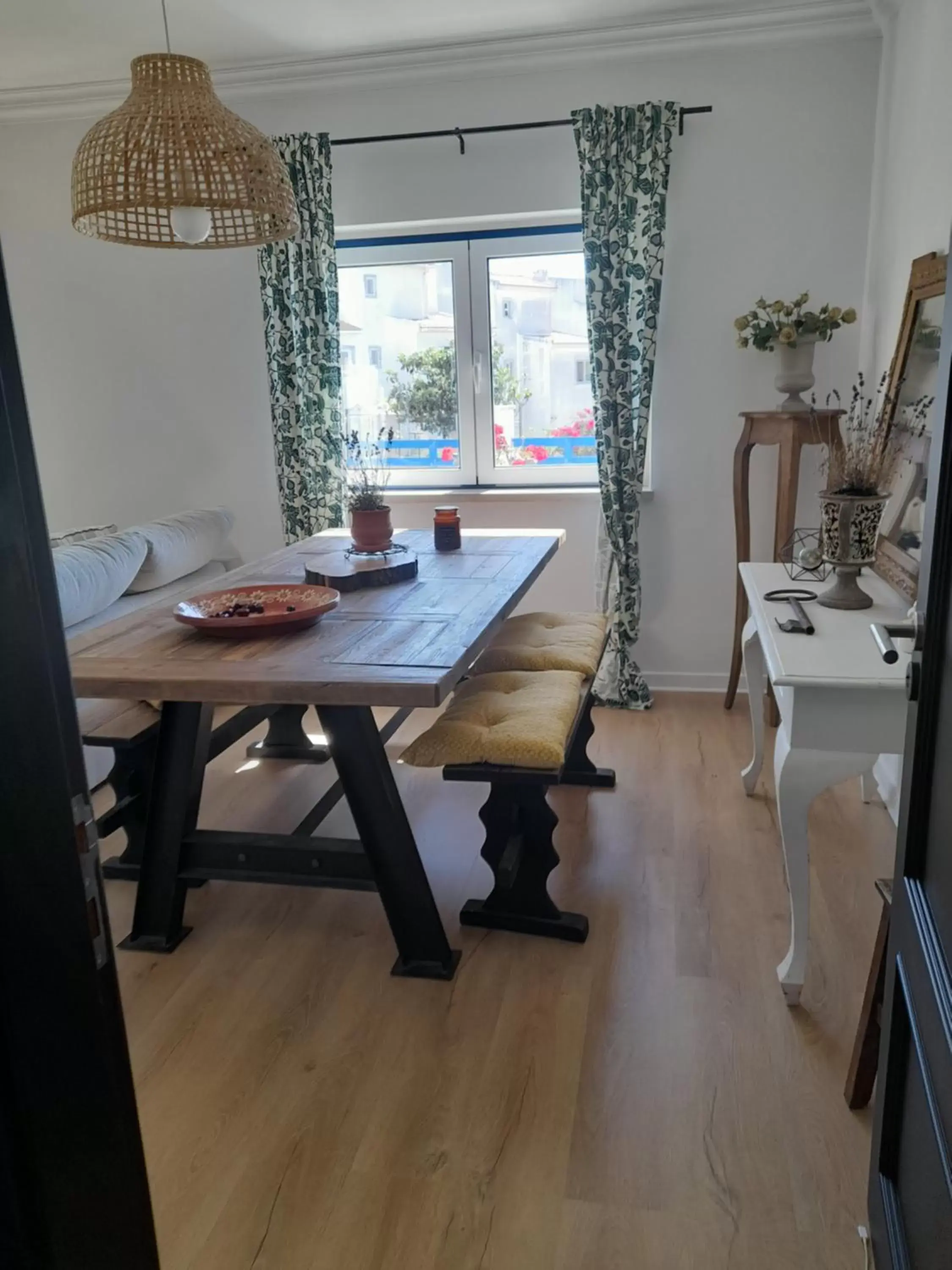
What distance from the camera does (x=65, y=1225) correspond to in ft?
2.25

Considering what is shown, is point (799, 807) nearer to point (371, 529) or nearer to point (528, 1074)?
point (528, 1074)

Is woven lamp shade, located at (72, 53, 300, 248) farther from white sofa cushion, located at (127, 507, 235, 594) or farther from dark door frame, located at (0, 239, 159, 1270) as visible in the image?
dark door frame, located at (0, 239, 159, 1270)

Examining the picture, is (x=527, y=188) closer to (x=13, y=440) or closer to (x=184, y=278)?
(x=184, y=278)

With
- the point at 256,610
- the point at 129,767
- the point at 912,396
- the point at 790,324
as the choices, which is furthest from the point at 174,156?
the point at 790,324

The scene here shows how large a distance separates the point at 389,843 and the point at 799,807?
88cm

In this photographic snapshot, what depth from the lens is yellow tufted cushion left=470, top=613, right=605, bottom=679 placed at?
2621 mm

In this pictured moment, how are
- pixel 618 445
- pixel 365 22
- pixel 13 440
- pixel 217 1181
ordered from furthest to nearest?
pixel 618 445 < pixel 365 22 < pixel 217 1181 < pixel 13 440

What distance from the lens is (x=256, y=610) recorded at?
220 centimetres

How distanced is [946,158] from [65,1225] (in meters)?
2.91

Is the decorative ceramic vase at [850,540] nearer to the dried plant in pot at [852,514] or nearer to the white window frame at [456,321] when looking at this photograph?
the dried plant in pot at [852,514]

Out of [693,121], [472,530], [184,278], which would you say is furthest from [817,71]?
[184,278]

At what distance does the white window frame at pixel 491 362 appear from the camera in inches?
151

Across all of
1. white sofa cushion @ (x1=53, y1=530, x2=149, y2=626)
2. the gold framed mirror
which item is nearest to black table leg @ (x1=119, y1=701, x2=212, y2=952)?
white sofa cushion @ (x1=53, y1=530, x2=149, y2=626)

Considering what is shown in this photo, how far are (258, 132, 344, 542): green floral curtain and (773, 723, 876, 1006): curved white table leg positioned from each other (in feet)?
8.44
